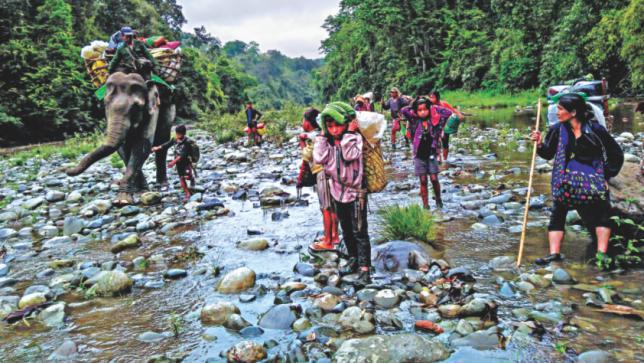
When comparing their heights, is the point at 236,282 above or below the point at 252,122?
below

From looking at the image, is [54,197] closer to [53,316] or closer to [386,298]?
[53,316]

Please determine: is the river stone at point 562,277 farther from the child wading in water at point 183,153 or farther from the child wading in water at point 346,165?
the child wading in water at point 183,153

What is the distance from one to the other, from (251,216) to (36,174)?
9.07 m

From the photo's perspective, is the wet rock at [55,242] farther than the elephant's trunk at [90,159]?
No

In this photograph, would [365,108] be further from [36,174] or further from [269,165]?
[36,174]

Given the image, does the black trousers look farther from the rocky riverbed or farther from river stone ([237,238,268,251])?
river stone ([237,238,268,251])

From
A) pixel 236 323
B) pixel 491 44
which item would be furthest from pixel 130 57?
pixel 491 44

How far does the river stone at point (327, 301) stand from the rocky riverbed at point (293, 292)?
0.4 inches

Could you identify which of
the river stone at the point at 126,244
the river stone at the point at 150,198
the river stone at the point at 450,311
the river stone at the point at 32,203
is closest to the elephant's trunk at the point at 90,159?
the river stone at the point at 150,198

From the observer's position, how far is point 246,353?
2971 mm

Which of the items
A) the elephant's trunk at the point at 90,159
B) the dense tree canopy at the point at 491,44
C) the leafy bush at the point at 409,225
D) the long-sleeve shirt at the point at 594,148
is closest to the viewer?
the long-sleeve shirt at the point at 594,148

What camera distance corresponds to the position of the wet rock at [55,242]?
5954mm

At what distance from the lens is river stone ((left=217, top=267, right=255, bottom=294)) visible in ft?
13.7

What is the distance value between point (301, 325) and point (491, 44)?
128 ft
